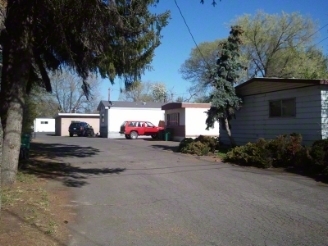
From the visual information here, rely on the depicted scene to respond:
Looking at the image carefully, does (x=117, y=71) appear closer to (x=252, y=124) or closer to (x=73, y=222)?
(x=252, y=124)

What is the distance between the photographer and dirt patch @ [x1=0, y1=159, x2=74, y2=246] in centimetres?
557

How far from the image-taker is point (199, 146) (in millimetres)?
19266

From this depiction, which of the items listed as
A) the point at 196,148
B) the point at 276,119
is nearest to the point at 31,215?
the point at 196,148

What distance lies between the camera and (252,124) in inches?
802

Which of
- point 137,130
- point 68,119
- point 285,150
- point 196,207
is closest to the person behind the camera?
point 196,207

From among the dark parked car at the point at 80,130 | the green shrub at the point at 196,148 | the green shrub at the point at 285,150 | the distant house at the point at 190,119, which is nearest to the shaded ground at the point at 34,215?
the green shrub at the point at 285,150

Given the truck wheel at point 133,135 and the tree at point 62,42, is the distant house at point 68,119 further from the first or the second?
the tree at point 62,42

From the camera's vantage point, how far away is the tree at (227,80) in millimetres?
19688

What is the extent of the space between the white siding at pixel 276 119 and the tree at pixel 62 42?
6.79 metres

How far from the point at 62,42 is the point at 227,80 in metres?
10.7

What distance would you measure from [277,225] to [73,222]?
3566 millimetres

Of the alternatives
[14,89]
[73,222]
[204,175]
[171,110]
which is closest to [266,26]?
[171,110]

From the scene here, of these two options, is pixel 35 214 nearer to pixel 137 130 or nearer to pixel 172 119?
pixel 172 119

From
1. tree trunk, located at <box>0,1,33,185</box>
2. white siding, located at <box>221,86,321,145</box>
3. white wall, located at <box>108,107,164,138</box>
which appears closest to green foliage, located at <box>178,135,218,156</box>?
white siding, located at <box>221,86,321,145</box>
